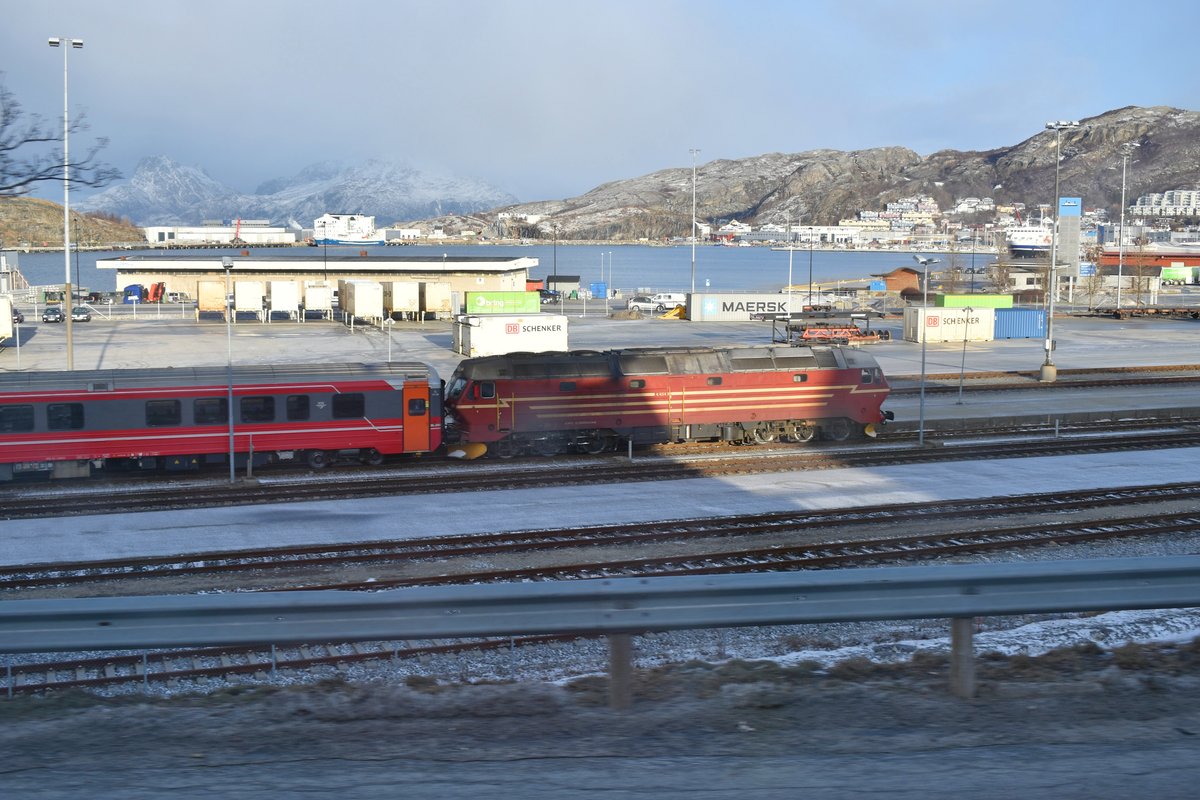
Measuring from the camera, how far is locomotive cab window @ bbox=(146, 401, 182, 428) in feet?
68.6

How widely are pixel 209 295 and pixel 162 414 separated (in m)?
43.8

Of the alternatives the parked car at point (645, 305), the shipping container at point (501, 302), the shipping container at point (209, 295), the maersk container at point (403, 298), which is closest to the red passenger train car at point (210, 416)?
the shipping container at point (501, 302)

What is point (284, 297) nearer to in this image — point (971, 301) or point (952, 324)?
point (952, 324)

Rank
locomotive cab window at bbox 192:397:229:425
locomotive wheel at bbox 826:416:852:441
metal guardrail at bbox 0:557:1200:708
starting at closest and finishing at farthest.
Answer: metal guardrail at bbox 0:557:1200:708, locomotive cab window at bbox 192:397:229:425, locomotive wheel at bbox 826:416:852:441

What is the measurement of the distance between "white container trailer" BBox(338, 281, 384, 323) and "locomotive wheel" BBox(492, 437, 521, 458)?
3456 cm

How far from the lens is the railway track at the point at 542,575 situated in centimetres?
1035

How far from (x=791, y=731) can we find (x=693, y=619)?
715mm

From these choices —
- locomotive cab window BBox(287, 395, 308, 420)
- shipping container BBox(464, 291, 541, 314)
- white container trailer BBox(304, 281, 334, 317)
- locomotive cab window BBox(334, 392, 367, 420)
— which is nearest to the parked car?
shipping container BBox(464, 291, 541, 314)

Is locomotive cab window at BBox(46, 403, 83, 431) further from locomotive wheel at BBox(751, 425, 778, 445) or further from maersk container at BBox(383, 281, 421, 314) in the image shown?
maersk container at BBox(383, 281, 421, 314)

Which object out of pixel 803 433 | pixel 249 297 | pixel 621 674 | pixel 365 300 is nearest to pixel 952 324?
pixel 803 433

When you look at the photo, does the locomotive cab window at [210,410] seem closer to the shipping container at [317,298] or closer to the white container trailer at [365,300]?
the white container trailer at [365,300]

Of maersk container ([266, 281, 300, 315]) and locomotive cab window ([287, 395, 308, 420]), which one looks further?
maersk container ([266, 281, 300, 315])

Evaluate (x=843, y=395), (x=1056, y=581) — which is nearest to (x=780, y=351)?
(x=843, y=395)

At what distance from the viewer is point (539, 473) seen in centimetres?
2211
